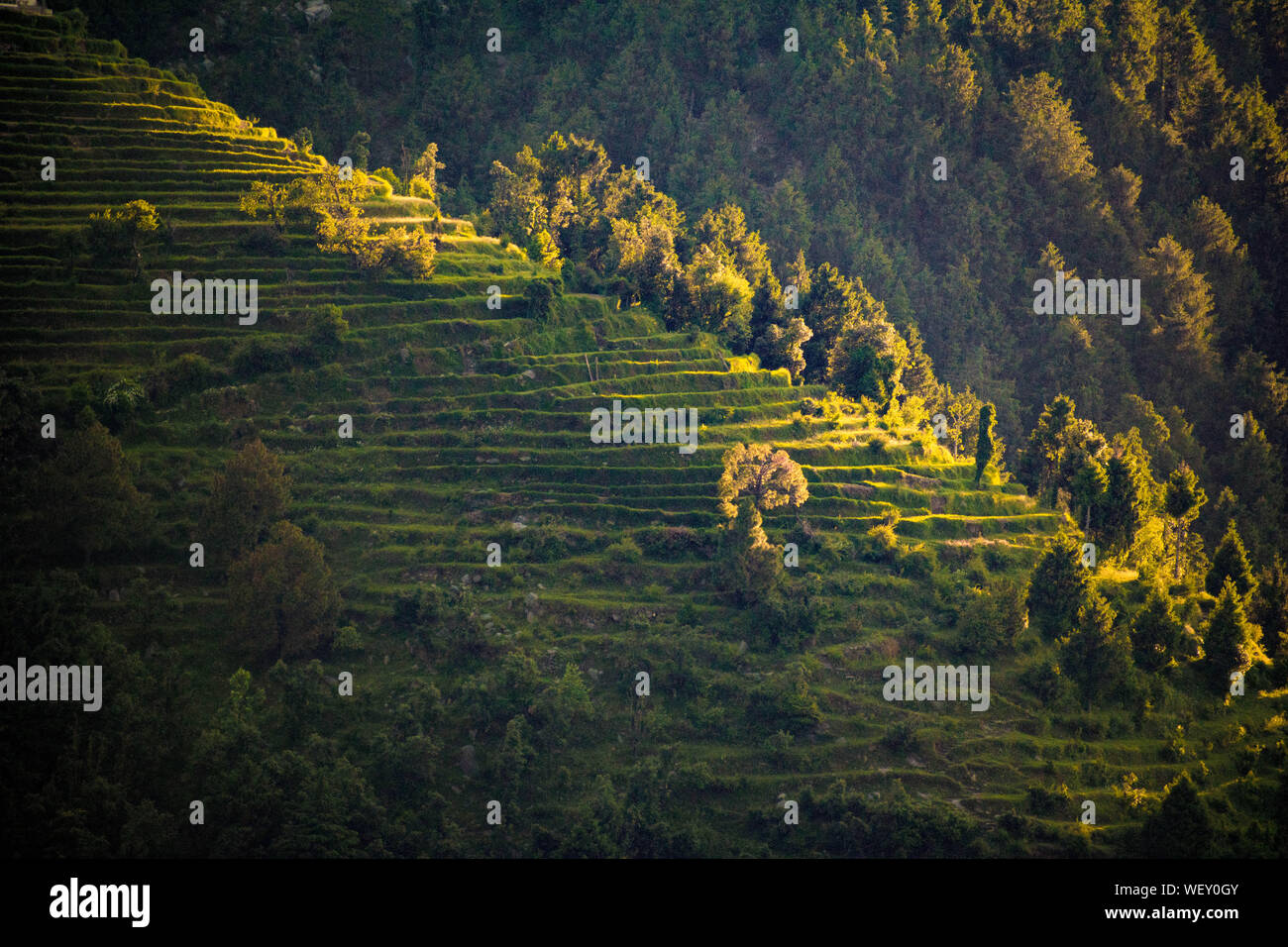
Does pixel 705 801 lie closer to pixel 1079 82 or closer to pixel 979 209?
pixel 979 209

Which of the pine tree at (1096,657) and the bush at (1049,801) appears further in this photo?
the pine tree at (1096,657)

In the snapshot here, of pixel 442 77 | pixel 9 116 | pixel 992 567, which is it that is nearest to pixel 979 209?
pixel 442 77

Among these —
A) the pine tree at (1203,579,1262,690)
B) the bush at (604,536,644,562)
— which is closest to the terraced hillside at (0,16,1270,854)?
the bush at (604,536,644,562)

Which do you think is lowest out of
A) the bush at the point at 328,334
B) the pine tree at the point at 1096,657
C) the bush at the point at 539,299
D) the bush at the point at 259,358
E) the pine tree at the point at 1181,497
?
the pine tree at the point at 1096,657

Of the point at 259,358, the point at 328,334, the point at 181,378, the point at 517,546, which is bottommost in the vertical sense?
the point at 517,546

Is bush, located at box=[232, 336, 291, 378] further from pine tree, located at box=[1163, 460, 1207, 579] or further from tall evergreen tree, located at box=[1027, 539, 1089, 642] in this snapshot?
pine tree, located at box=[1163, 460, 1207, 579]

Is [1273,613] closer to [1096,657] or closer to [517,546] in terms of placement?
[1096,657]

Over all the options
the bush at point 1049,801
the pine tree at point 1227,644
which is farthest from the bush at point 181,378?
the pine tree at point 1227,644

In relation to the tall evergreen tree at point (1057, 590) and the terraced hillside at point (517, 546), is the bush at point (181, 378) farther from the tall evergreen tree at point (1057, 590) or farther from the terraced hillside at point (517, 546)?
the tall evergreen tree at point (1057, 590)

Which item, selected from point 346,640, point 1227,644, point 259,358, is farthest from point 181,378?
point 1227,644
